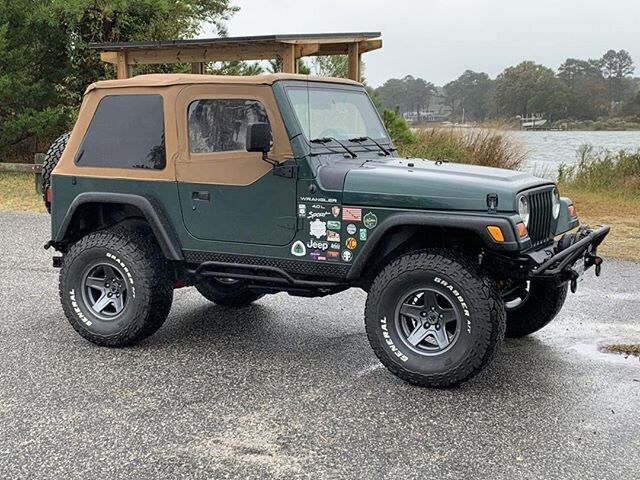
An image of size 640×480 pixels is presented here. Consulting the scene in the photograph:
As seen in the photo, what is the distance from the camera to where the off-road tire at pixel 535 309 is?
5.22 meters

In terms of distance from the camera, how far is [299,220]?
454cm

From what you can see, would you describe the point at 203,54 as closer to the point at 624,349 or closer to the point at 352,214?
the point at 352,214

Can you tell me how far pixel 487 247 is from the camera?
13.8 feet

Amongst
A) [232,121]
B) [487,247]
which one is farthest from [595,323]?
[232,121]

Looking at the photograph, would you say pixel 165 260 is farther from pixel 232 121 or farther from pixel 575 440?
pixel 575 440

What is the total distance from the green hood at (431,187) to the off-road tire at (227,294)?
1885 millimetres

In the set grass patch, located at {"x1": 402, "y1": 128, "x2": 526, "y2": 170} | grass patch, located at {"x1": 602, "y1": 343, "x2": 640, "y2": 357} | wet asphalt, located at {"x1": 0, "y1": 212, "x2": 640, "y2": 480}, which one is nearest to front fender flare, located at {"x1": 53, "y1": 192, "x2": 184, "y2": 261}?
wet asphalt, located at {"x1": 0, "y1": 212, "x2": 640, "y2": 480}

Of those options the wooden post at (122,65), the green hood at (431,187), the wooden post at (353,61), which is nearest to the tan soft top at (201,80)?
the green hood at (431,187)

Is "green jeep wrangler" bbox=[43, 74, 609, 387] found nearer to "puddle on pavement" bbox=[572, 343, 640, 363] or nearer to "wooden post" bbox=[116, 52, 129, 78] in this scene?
"puddle on pavement" bbox=[572, 343, 640, 363]

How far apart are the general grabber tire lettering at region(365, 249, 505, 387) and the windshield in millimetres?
1094

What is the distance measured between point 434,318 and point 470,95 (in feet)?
56.9

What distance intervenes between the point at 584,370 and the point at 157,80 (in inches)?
136

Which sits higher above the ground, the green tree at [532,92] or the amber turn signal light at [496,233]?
the green tree at [532,92]

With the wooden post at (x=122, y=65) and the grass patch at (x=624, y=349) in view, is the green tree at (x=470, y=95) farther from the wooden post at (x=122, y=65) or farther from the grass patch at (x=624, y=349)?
the grass patch at (x=624, y=349)
